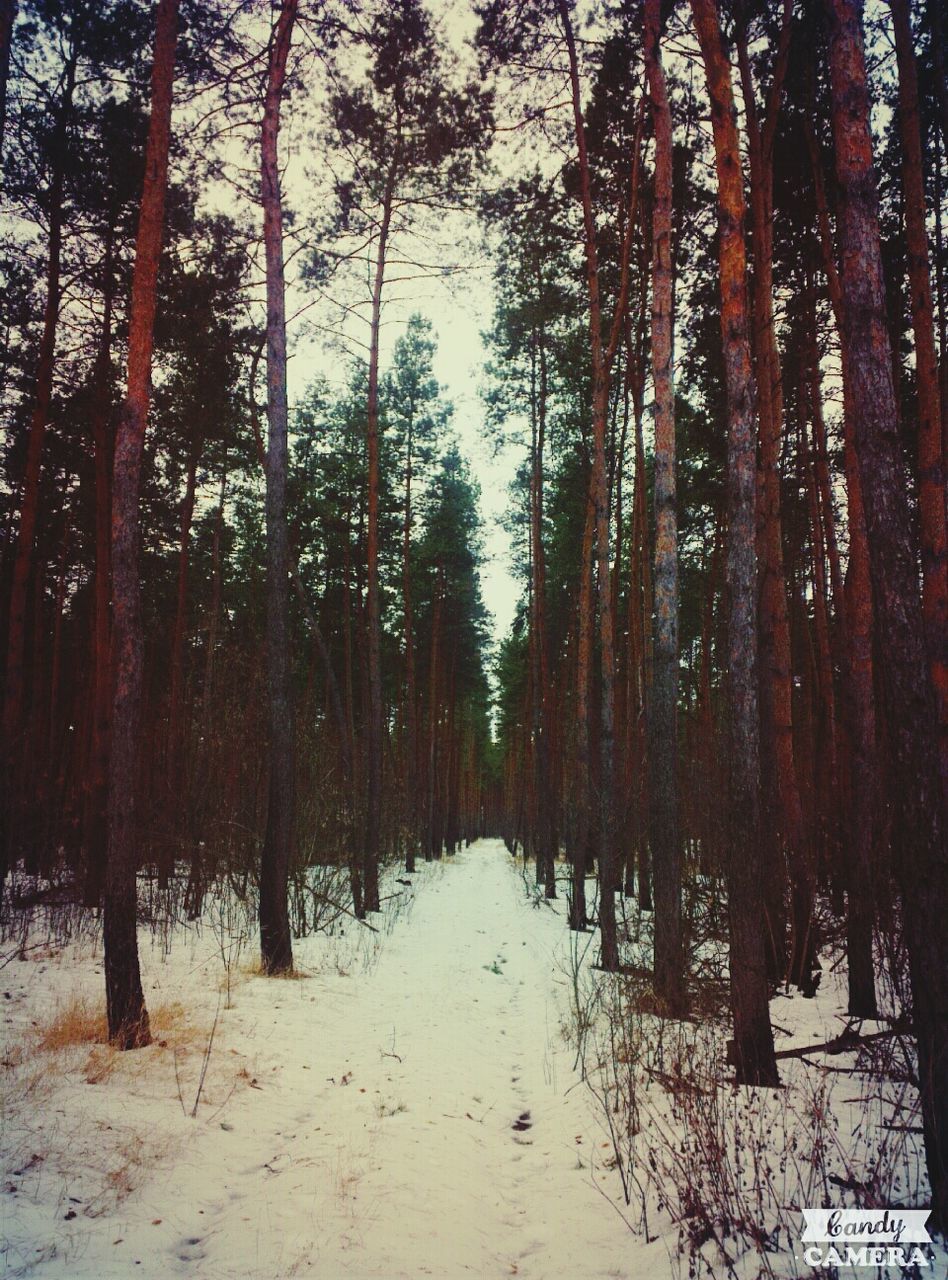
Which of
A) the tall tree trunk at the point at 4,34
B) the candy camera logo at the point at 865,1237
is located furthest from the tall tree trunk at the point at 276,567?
the candy camera logo at the point at 865,1237

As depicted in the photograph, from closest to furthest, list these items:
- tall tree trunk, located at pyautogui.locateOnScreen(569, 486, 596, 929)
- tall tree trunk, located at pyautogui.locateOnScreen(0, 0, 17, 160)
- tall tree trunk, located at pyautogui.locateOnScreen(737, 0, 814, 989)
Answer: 1. tall tree trunk, located at pyautogui.locateOnScreen(0, 0, 17, 160)
2. tall tree trunk, located at pyautogui.locateOnScreen(737, 0, 814, 989)
3. tall tree trunk, located at pyautogui.locateOnScreen(569, 486, 596, 929)

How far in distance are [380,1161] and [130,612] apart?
434 centimetres

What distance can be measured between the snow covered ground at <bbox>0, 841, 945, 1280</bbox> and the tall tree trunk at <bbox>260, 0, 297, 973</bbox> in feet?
2.49

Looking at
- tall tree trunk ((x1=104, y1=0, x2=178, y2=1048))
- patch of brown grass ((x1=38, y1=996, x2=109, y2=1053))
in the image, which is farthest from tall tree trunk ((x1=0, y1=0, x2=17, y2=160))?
patch of brown grass ((x1=38, y1=996, x2=109, y2=1053))

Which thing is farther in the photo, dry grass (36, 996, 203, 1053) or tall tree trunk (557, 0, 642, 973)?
tall tree trunk (557, 0, 642, 973)

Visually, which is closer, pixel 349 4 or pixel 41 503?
pixel 349 4

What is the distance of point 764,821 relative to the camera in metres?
6.74

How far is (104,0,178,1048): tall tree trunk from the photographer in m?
5.50

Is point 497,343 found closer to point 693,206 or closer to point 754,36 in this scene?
point 693,206

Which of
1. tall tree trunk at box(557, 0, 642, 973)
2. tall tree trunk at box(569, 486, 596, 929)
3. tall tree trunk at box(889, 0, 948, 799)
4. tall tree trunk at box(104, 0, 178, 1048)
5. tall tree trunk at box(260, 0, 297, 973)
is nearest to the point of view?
tall tree trunk at box(104, 0, 178, 1048)

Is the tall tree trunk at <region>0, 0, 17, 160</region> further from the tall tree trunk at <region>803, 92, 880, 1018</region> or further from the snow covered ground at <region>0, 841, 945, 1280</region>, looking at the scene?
the snow covered ground at <region>0, 841, 945, 1280</region>

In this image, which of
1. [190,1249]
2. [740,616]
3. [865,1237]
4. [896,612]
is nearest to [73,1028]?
[190,1249]

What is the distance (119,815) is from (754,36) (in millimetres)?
11094

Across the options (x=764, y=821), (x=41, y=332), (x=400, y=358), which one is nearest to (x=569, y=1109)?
(x=764, y=821)
